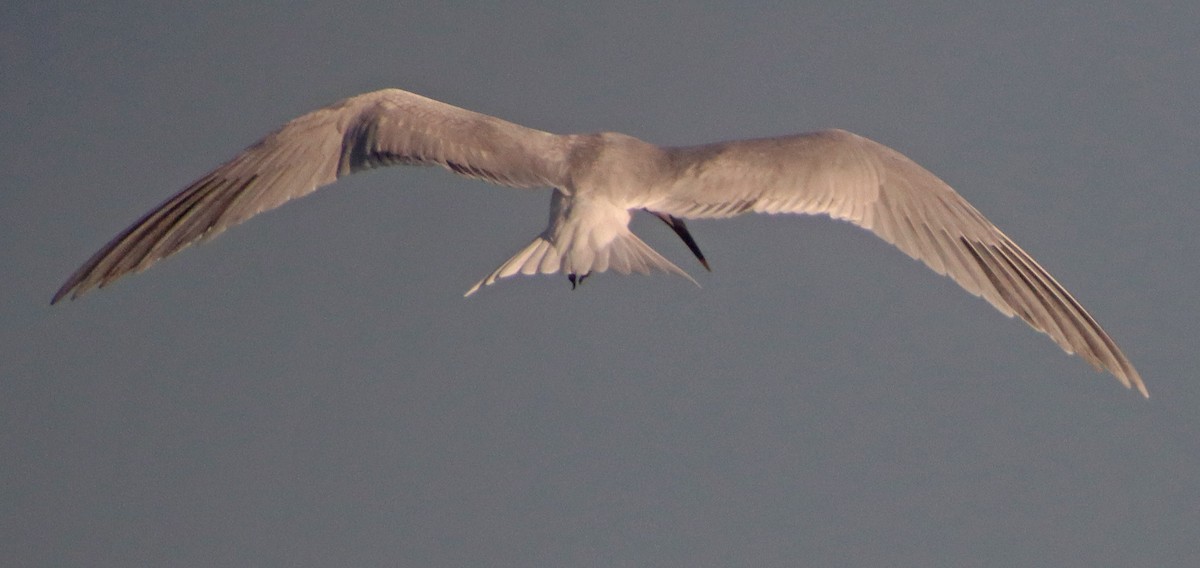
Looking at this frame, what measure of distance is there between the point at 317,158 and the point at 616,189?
107cm

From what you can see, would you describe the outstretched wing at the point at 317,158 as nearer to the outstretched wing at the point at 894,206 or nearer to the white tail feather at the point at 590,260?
the white tail feather at the point at 590,260

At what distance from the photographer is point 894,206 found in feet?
15.2

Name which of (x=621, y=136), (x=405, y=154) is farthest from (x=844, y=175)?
(x=405, y=154)

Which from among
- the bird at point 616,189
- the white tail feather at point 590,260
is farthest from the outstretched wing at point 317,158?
the white tail feather at point 590,260

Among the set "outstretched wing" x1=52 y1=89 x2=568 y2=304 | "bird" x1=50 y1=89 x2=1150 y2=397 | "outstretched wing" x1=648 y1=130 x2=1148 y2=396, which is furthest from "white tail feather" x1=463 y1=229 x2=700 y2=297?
"outstretched wing" x1=52 y1=89 x2=568 y2=304

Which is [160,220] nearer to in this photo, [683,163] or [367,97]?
[367,97]

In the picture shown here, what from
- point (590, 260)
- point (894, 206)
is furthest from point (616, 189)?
point (894, 206)

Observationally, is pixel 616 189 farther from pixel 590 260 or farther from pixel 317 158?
pixel 317 158

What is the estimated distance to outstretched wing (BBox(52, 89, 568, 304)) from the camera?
4.45 metres

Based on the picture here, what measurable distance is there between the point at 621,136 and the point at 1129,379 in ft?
6.28

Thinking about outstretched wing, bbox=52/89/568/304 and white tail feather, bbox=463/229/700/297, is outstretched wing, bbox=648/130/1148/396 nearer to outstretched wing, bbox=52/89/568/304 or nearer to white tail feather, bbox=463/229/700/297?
white tail feather, bbox=463/229/700/297

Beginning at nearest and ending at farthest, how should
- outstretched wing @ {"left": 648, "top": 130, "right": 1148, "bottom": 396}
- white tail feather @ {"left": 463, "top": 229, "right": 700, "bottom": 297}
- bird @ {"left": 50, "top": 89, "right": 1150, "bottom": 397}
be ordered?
white tail feather @ {"left": 463, "top": 229, "right": 700, "bottom": 297} < bird @ {"left": 50, "top": 89, "right": 1150, "bottom": 397} < outstretched wing @ {"left": 648, "top": 130, "right": 1148, "bottom": 396}

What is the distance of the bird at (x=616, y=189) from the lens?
14.1 ft

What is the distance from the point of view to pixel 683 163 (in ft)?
14.4
